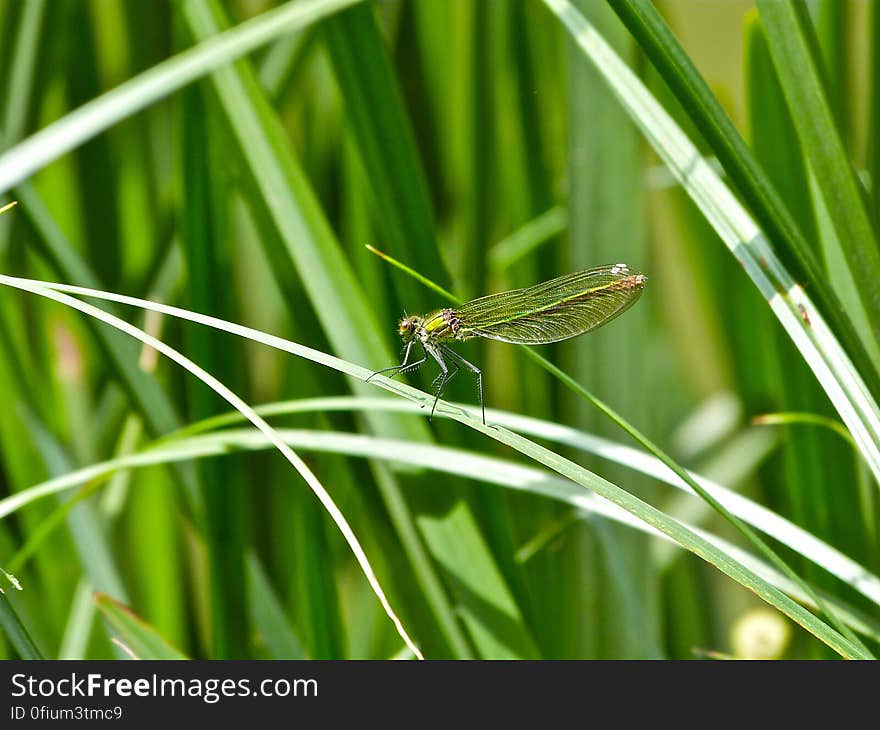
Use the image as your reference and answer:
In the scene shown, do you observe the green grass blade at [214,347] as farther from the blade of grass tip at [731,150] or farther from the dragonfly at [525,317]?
the blade of grass tip at [731,150]

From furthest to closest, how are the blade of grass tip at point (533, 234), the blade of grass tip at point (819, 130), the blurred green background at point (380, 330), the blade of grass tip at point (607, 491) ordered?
the blade of grass tip at point (533, 234), the blurred green background at point (380, 330), the blade of grass tip at point (819, 130), the blade of grass tip at point (607, 491)

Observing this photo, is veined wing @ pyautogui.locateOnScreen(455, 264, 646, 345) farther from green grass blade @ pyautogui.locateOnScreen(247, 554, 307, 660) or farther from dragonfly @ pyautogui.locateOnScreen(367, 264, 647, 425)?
green grass blade @ pyautogui.locateOnScreen(247, 554, 307, 660)

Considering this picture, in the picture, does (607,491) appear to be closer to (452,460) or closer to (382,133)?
(452,460)

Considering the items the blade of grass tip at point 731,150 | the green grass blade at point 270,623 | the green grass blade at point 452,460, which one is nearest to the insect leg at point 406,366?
the green grass blade at point 452,460

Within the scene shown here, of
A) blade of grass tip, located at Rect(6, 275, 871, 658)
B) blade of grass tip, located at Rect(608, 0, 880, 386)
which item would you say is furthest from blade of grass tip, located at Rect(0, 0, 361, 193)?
blade of grass tip, located at Rect(608, 0, 880, 386)

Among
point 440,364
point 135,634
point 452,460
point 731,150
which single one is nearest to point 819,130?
point 731,150

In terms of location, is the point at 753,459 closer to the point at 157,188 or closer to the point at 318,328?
the point at 318,328
